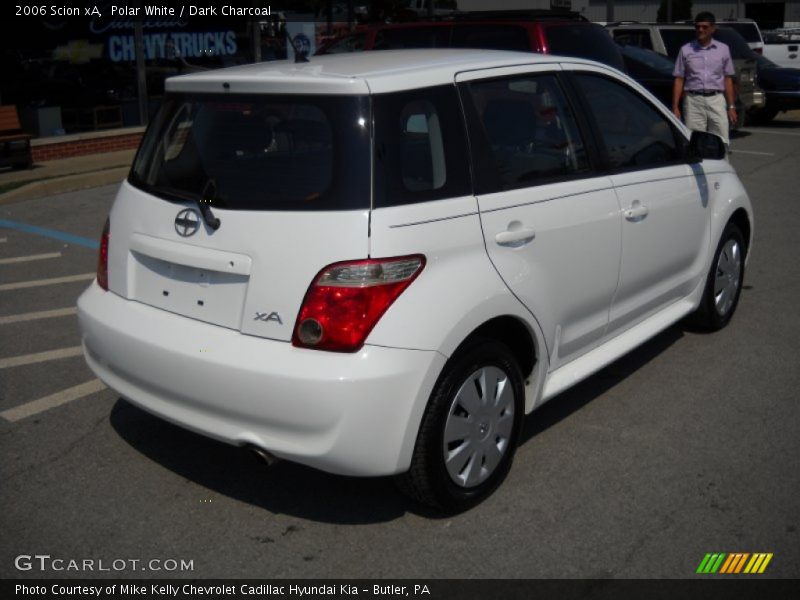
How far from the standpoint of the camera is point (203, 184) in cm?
368

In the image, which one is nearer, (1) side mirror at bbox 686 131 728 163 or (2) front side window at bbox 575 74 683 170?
(2) front side window at bbox 575 74 683 170

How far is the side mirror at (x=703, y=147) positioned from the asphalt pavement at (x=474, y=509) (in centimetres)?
114

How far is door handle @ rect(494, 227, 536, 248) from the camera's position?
3.72 meters

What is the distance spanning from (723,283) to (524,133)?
2.32 metres

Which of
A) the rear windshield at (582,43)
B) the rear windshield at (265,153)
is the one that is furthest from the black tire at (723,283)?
the rear windshield at (582,43)

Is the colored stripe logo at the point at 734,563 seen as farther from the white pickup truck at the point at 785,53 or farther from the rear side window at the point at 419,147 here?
the white pickup truck at the point at 785,53

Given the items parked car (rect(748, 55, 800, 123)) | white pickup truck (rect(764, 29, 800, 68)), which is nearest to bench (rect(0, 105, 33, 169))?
parked car (rect(748, 55, 800, 123))

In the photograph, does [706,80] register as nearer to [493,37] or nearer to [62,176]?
[493,37]

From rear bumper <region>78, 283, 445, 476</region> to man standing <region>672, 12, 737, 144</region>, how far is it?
7.69 meters

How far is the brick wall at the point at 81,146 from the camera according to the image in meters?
12.7

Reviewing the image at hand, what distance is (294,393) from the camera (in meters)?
3.26

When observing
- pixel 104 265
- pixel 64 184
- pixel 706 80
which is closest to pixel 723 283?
pixel 104 265

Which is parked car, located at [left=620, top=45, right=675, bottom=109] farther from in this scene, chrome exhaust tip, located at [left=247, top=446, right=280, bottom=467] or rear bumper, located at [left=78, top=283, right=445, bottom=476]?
chrome exhaust tip, located at [left=247, top=446, right=280, bottom=467]
